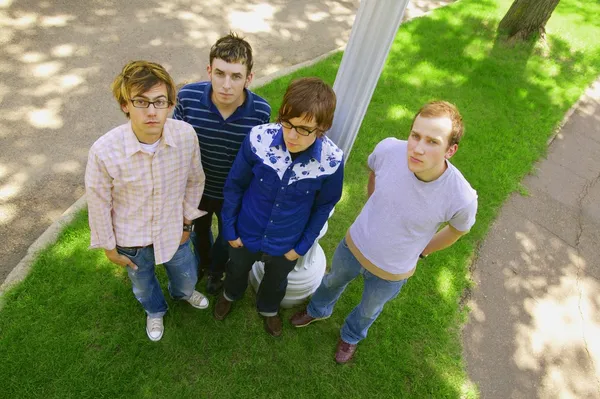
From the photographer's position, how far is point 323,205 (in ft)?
7.64

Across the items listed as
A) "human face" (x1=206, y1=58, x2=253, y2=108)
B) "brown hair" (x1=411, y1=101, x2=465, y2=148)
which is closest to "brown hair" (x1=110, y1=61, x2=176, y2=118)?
"human face" (x1=206, y1=58, x2=253, y2=108)

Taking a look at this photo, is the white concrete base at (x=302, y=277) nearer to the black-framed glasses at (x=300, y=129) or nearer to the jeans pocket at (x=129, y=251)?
the jeans pocket at (x=129, y=251)

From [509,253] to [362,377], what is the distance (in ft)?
7.47

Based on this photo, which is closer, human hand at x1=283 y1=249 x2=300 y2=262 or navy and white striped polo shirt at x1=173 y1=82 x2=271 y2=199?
navy and white striped polo shirt at x1=173 y1=82 x2=271 y2=199

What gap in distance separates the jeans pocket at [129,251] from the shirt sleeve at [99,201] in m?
0.09

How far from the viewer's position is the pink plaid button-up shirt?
199cm

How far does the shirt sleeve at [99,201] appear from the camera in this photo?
1.97 m

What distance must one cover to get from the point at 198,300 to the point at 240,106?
65.0 inches

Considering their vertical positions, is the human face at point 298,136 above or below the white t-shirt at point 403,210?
above

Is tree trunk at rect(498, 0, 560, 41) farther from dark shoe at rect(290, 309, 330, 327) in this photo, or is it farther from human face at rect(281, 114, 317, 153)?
human face at rect(281, 114, 317, 153)

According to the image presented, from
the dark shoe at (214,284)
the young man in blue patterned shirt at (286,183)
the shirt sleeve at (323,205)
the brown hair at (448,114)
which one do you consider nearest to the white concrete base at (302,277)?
the dark shoe at (214,284)

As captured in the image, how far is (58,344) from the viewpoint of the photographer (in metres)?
2.86

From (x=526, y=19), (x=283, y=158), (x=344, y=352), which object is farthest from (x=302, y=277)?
(x=526, y=19)

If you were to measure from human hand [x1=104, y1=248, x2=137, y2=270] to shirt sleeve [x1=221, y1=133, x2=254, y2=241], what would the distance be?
0.59 m
